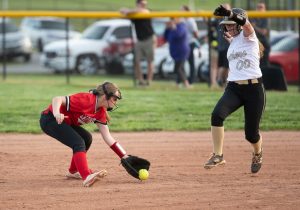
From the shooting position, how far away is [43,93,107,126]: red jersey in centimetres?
968

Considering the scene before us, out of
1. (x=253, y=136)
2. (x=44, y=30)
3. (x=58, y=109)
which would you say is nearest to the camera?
(x=58, y=109)

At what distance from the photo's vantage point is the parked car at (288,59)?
24625mm

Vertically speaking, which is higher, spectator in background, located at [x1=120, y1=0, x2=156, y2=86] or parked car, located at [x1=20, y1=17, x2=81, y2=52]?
spectator in background, located at [x1=120, y1=0, x2=156, y2=86]

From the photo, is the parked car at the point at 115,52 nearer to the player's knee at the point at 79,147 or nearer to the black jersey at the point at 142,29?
the black jersey at the point at 142,29

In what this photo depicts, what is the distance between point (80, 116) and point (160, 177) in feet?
4.23

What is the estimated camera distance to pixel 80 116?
9852 mm

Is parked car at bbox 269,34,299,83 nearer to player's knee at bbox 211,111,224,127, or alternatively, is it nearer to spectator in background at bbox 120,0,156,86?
spectator in background at bbox 120,0,156,86

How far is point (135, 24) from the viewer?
2188cm

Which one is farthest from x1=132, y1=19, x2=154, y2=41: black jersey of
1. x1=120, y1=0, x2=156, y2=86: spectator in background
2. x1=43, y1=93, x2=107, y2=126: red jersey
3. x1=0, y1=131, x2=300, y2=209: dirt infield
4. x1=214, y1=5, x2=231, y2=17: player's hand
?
x1=43, y1=93, x2=107, y2=126: red jersey

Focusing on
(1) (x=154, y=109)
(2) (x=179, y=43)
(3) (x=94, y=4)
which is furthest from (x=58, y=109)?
(3) (x=94, y=4)

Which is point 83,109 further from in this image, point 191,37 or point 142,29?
point 191,37

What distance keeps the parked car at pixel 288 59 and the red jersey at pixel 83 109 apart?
1519 cm

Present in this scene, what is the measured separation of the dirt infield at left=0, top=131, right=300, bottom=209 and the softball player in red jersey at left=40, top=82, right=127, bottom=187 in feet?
0.90

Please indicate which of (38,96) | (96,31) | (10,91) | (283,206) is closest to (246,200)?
(283,206)
